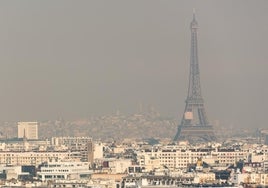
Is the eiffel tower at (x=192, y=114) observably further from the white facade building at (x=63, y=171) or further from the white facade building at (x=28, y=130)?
the white facade building at (x=63, y=171)

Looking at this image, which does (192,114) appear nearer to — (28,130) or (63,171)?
(28,130)

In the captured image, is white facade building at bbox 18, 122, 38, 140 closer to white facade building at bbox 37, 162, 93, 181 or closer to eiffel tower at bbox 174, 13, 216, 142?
eiffel tower at bbox 174, 13, 216, 142

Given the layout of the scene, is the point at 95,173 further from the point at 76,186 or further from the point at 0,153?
the point at 0,153

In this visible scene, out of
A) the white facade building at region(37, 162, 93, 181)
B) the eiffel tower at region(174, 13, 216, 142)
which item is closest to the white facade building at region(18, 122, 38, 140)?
the eiffel tower at region(174, 13, 216, 142)

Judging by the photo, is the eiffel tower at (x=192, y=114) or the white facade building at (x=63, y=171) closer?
the white facade building at (x=63, y=171)

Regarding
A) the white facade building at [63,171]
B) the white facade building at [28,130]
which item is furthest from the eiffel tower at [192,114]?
the white facade building at [63,171]

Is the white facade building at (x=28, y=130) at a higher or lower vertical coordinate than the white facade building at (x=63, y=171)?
higher
